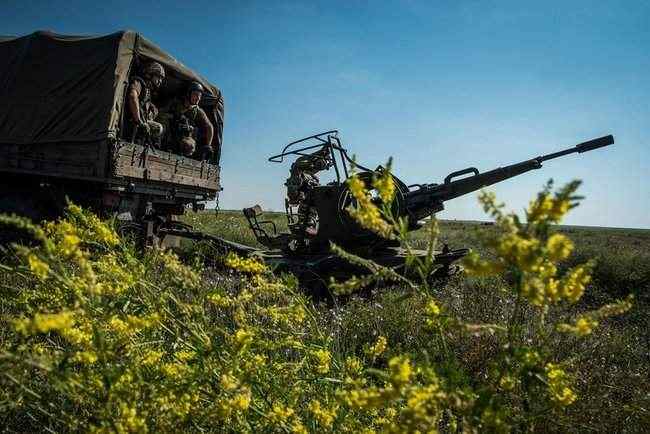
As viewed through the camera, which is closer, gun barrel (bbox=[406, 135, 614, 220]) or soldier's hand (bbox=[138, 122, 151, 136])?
gun barrel (bbox=[406, 135, 614, 220])

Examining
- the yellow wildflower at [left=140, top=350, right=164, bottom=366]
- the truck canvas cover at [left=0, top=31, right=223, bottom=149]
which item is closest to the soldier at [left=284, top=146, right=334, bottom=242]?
the truck canvas cover at [left=0, top=31, right=223, bottom=149]

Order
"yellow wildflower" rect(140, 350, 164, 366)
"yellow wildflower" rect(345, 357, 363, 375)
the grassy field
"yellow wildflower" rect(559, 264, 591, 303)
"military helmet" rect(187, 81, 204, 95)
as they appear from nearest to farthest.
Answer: "yellow wildflower" rect(559, 264, 591, 303) → "yellow wildflower" rect(140, 350, 164, 366) → "yellow wildflower" rect(345, 357, 363, 375) → the grassy field → "military helmet" rect(187, 81, 204, 95)

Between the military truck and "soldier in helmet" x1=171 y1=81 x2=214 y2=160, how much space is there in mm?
669

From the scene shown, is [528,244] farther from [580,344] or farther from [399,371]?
[580,344]

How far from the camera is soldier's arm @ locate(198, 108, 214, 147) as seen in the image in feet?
29.0

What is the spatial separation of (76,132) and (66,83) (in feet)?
3.29

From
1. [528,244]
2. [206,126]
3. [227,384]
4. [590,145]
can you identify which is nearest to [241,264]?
[227,384]

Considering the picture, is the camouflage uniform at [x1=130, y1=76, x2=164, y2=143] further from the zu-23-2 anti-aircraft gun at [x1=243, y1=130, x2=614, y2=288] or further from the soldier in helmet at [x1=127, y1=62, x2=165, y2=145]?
the zu-23-2 anti-aircraft gun at [x1=243, y1=130, x2=614, y2=288]

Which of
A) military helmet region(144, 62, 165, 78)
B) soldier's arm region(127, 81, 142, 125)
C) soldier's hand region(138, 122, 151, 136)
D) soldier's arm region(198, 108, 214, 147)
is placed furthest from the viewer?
soldier's arm region(198, 108, 214, 147)

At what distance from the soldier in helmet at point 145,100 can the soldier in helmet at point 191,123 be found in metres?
0.71

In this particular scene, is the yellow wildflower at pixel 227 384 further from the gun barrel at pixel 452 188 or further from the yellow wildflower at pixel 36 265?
the gun barrel at pixel 452 188

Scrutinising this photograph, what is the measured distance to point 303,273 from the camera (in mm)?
6047

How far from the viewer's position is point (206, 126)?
29.4ft

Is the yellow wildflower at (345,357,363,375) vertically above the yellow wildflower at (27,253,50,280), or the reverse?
the yellow wildflower at (27,253,50,280)
